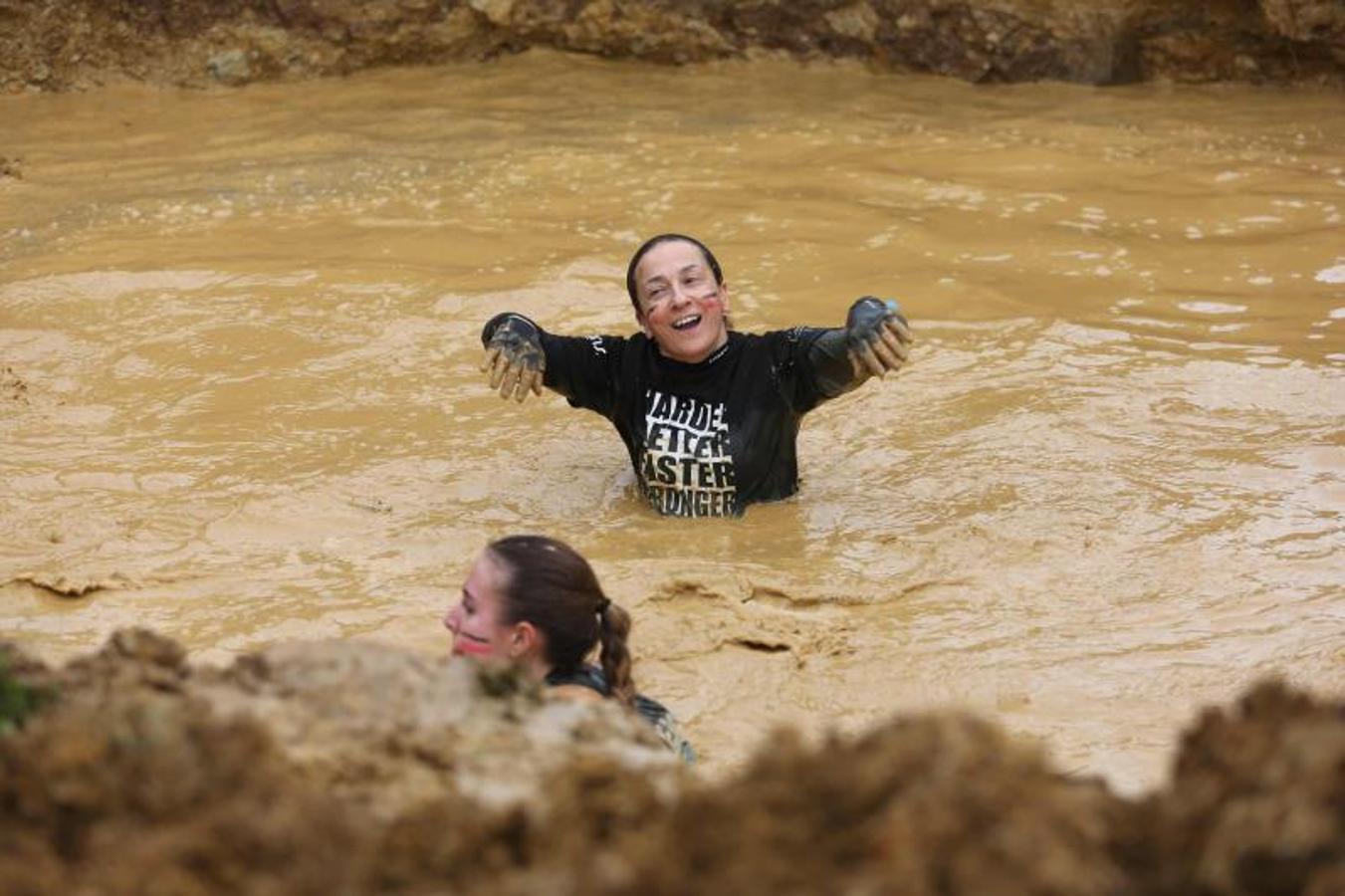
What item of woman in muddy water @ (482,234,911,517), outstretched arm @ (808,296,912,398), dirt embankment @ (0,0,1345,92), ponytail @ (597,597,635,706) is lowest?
ponytail @ (597,597,635,706)

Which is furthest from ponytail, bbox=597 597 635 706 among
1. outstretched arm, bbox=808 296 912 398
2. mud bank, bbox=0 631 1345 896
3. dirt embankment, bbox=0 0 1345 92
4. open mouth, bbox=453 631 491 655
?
dirt embankment, bbox=0 0 1345 92

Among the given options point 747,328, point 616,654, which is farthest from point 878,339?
point 747,328

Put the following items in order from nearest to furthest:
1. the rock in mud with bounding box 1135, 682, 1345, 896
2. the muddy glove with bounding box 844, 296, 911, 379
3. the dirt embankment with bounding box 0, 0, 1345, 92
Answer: the rock in mud with bounding box 1135, 682, 1345, 896 → the muddy glove with bounding box 844, 296, 911, 379 → the dirt embankment with bounding box 0, 0, 1345, 92

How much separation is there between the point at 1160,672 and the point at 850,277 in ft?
10.1

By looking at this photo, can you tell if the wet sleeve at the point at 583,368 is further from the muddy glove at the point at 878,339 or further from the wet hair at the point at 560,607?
the wet hair at the point at 560,607

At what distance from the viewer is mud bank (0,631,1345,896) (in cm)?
182

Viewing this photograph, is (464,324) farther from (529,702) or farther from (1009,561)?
(529,702)

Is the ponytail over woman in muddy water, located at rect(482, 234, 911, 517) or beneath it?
beneath

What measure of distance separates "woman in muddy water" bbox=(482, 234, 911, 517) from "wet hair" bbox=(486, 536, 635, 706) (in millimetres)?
1309

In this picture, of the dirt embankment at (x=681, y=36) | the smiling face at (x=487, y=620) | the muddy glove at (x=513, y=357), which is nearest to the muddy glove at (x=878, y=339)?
the muddy glove at (x=513, y=357)

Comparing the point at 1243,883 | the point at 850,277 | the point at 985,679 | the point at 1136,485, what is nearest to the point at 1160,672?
the point at 985,679

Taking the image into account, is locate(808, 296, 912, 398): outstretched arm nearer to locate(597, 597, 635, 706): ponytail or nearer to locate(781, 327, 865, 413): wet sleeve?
locate(781, 327, 865, 413): wet sleeve

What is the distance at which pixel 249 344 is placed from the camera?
6.60 meters

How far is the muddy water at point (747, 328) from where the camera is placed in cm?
450
